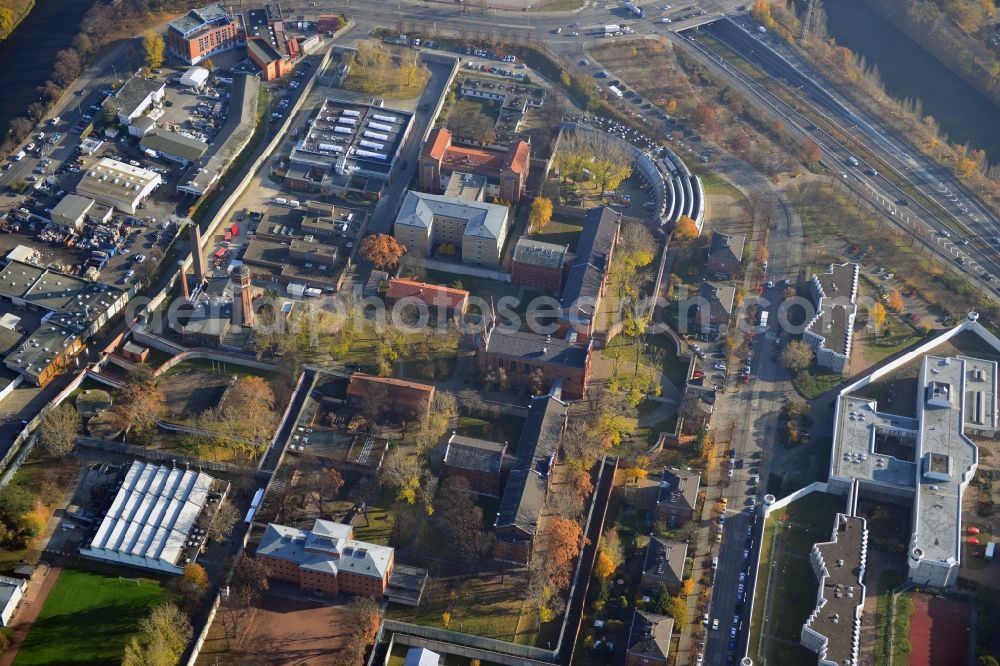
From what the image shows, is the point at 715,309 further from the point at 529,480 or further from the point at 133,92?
the point at 133,92

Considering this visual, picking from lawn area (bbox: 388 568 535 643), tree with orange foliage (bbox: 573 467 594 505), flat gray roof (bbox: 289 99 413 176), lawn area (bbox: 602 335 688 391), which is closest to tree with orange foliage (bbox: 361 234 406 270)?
flat gray roof (bbox: 289 99 413 176)

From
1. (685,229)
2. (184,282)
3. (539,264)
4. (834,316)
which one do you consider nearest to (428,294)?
(539,264)

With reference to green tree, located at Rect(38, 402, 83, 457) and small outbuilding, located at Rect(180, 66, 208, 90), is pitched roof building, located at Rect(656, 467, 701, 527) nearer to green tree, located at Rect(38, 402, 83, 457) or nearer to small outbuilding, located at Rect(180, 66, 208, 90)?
green tree, located at Rect(38, 402, 83, 457)

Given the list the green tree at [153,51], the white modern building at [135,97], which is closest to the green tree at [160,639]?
the white modern building at [135,97]

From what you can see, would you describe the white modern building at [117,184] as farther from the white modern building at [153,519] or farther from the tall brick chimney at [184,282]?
the white modern building at [153,519]

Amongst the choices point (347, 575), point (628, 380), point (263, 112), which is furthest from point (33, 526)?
point (263, 112)
